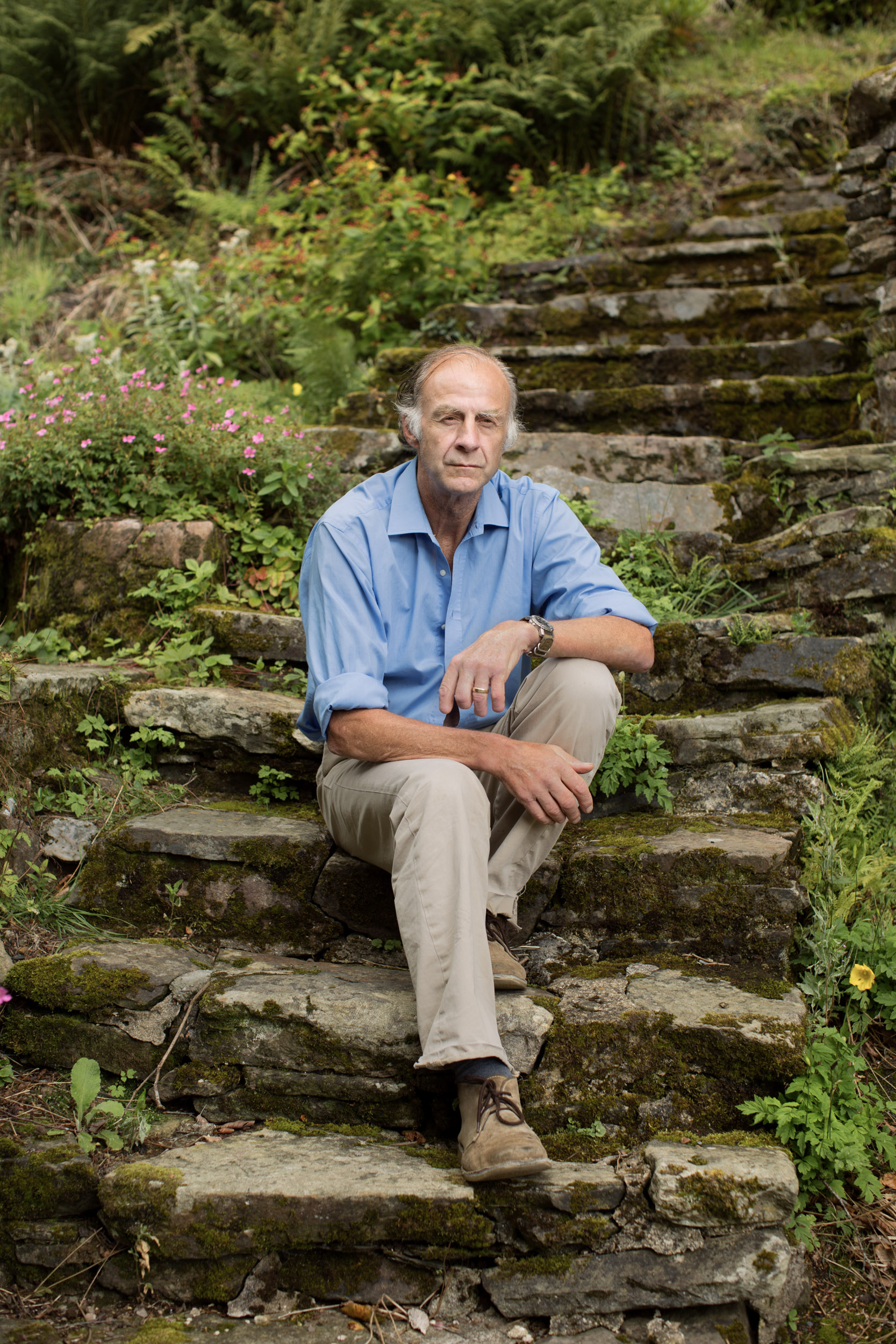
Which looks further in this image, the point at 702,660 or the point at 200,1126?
the point at 702,660

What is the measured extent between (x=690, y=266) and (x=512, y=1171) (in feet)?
17.2

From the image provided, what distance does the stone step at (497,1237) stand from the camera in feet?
6.12

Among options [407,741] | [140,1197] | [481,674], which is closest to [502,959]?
[407,741]

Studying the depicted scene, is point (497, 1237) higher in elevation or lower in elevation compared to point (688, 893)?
lower

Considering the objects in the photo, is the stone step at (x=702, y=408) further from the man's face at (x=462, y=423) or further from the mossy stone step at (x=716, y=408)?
the man's face at (x=462, y=423)

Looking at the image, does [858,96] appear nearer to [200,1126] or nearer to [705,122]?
[705,122]

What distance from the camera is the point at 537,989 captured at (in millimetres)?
2416

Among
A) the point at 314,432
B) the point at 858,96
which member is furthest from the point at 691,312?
the point at 314,432

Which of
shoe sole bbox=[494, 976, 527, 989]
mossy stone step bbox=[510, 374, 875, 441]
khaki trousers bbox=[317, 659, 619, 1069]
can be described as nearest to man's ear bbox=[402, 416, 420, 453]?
khaki trousers bbox=[317, 659, 619, 1069]

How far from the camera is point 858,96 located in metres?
4.20

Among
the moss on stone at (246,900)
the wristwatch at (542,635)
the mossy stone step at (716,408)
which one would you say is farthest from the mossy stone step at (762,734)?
the mossy stone step at (716,408)

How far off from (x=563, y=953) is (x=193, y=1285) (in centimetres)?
117

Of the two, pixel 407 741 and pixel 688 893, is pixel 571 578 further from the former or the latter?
pixel 688 893

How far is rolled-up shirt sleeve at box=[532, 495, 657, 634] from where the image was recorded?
2592mm
